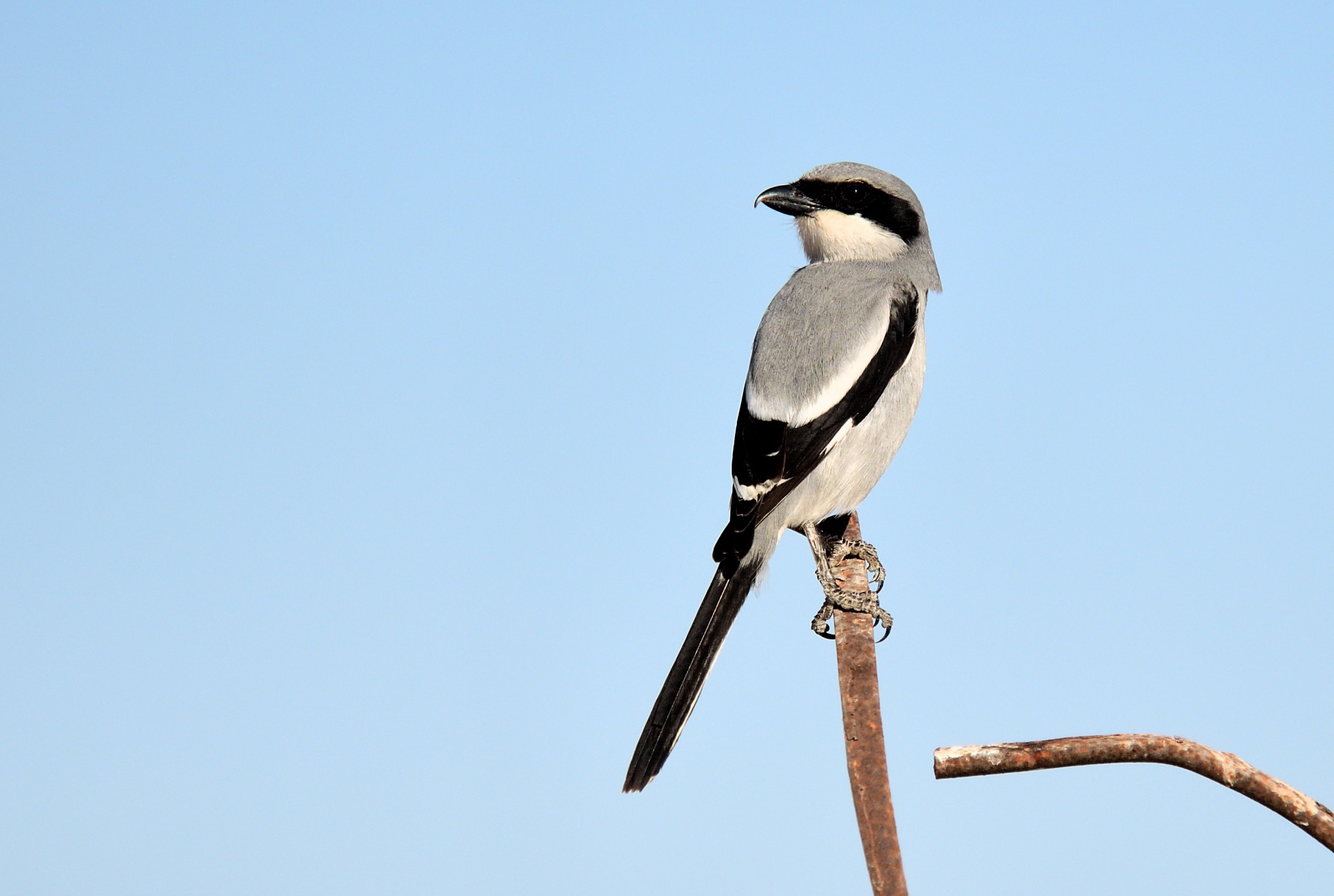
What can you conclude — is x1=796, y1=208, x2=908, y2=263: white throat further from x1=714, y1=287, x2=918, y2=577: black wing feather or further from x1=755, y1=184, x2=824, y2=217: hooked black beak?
x1=714, y1=287, x2=918, y2=577: black wing feather

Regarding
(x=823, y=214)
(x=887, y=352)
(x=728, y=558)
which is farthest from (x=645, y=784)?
(x=823, y=214)

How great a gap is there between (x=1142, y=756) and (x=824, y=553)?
197 cm

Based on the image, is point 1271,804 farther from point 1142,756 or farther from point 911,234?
point 911,234

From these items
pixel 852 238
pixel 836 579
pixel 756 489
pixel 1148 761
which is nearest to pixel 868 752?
pixel 1148 761

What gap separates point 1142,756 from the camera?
1.78 metres

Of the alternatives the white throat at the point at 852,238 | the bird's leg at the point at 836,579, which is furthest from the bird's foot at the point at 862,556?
the white throat at the point at 852,238

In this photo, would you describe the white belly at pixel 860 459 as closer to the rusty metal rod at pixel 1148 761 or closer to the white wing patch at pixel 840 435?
the white wing patch at pixel 840 435

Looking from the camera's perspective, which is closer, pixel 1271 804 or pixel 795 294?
pixel 1271 804

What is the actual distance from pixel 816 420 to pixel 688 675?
2.95ft

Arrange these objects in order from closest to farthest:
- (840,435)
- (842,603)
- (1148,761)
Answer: (1148,761) < (842,603) < (840,435)

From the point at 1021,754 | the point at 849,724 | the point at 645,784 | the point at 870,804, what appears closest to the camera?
the point at 1021,754

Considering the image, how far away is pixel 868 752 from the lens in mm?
2002

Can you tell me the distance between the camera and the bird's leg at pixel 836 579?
278 cm

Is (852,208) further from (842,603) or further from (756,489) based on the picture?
(842,603)
